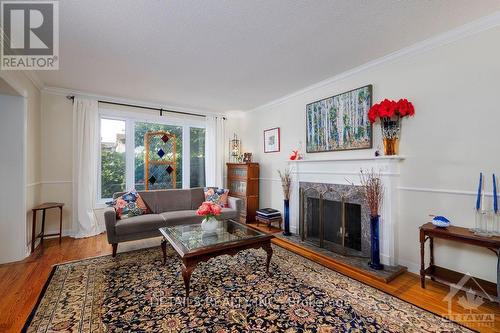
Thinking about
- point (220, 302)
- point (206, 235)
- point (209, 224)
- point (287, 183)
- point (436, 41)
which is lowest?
point (220, 302)

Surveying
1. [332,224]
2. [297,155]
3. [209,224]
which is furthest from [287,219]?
[209,224]

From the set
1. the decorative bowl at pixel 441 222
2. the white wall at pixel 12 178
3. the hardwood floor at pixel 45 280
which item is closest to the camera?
the hardwood floor at pixel 45 280

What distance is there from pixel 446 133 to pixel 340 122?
4.04 ft

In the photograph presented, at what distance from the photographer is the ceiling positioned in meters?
1.90

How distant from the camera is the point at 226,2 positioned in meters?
1.83

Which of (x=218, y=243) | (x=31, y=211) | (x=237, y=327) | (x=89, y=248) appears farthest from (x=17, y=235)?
(x=237, y=327)

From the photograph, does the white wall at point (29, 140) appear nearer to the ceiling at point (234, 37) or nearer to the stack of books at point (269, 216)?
the ceiling at point (234, 37)

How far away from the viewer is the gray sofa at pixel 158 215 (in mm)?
2972

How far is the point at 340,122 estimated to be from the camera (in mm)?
3277

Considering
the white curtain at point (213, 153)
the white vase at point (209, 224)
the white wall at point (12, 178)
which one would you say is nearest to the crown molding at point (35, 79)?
the white wall at point (12, 178)

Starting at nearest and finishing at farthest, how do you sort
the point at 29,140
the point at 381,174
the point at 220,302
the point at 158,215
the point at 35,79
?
the point at 220,302 → the point at 381,174 → the point at 29,140 → the point at 35,79 → the point at 158,215

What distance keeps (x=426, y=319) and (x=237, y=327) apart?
1498 mm

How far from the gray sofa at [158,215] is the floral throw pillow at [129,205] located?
118 millimetres

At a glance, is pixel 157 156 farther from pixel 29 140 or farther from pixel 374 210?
pixel 374 210
